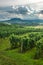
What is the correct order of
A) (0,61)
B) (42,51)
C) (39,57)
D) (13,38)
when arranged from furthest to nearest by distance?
(13,38) → (42,51) → (39,57) → (0,61)

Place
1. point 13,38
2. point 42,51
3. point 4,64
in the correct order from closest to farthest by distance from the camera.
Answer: point 4,64 → point 42,51 → point 13,38

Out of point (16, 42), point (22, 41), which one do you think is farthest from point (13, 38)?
point (22, 41)

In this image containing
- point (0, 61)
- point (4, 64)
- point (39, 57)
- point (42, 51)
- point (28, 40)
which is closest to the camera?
point (4, 64)

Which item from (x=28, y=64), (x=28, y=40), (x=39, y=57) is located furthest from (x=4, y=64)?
(x=28, y=40)

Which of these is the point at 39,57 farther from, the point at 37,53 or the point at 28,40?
the point at 28,40

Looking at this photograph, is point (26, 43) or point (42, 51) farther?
point (26, 43)

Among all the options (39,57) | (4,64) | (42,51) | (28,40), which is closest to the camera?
(4,64)

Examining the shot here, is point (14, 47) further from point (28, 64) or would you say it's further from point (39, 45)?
point (28, 64)

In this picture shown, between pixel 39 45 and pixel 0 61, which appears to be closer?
pixel 0 61
